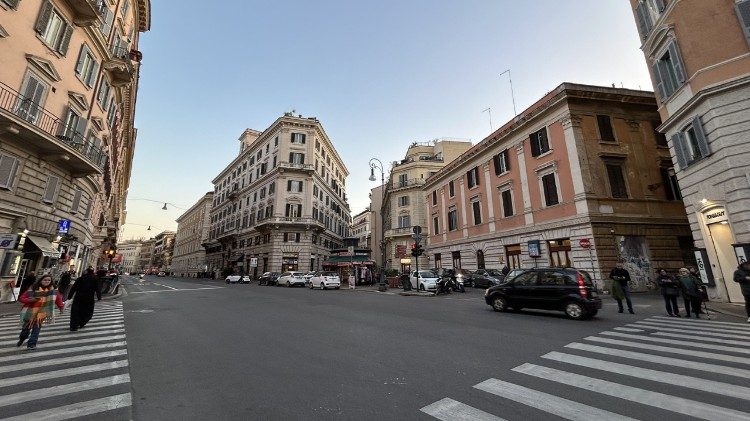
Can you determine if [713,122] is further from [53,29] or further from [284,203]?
[284,203]

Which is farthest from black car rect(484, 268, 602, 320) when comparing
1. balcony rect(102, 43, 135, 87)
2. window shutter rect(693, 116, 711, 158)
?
balcony rect(102, 43, 135, 87)

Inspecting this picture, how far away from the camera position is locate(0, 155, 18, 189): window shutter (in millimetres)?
13191

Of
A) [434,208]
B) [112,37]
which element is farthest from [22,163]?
[434,208]

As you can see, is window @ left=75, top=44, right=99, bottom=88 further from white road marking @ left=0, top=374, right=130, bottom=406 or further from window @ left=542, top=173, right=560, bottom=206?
window @ left=542, top=173, right=560, bottom=206

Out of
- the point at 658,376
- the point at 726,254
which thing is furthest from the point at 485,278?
the point at 658,376

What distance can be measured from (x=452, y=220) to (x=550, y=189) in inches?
490

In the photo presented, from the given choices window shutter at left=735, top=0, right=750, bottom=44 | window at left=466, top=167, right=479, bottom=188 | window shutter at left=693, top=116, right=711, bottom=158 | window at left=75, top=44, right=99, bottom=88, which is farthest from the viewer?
window at left=466, top=167, right=479, bottom=188

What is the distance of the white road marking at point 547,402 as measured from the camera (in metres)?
3.40

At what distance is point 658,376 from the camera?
4.55 metres

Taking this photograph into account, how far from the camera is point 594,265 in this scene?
18.3m

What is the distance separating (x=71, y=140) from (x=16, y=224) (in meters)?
4.54

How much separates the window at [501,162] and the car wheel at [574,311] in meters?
17.0

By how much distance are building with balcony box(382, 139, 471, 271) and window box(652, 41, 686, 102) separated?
30305 millimetres

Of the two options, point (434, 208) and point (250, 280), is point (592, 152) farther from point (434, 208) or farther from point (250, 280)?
point (250, 280)
